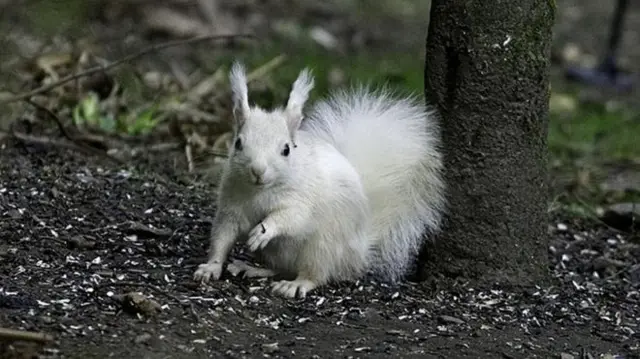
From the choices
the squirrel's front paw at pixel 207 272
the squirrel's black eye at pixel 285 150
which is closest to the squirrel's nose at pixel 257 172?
the squirrel's black eye at pixel 285 150

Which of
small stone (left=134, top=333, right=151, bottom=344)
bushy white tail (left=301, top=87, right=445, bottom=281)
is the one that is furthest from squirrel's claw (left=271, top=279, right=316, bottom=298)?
small stone (left=134, top=333, right=151, bottom=344)

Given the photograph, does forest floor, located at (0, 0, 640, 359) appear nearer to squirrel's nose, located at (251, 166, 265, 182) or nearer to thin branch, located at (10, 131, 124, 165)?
thin branch, located at (10, 131, 124, 165)

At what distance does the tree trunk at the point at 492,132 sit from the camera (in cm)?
371

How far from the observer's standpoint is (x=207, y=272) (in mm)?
3545

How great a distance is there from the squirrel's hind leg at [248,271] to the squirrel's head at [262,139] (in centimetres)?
34

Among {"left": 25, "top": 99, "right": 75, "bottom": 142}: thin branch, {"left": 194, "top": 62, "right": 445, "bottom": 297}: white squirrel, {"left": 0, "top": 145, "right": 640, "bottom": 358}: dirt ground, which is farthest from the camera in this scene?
{"left": 25, "top": 99, "right": 75, "bottom": 142}: thin branch

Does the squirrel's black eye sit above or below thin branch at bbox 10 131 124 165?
below

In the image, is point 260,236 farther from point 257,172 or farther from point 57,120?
point 57,120

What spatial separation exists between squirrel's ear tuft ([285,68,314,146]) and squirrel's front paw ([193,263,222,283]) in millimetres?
404

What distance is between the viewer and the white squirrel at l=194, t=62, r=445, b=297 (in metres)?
3.52

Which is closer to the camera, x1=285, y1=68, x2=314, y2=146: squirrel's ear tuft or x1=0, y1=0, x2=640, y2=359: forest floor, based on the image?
x1=0, y1=0, x2=640, y2=359: forest floor

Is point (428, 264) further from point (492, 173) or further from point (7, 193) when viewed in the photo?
point (7, 193)

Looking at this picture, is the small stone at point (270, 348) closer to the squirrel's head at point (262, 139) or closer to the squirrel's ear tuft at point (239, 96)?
the squirrel's head at point (262, 139)

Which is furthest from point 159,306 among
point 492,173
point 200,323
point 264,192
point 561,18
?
point 561,18
